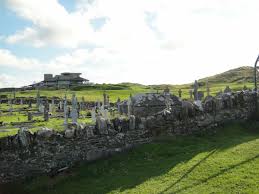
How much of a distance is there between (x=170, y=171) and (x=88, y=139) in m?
3.16

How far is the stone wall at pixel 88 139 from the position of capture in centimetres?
1125

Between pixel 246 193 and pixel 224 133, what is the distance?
6546 millimetres

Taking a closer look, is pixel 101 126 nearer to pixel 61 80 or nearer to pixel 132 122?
pixel 132 122

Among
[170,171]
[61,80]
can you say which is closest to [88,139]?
[170,171]

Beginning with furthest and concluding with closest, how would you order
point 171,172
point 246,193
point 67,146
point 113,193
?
1. point 67,146
2. point 171,172
3. point 113,193
4. point 246,193

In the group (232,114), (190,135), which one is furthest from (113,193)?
(232,114)

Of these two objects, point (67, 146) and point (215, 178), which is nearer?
point (215, 178)

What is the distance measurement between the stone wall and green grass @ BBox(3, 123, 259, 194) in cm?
40

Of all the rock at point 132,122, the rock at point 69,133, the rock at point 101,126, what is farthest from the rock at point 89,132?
the rock at point 132,122

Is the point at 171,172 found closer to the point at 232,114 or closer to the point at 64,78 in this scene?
the point at 232,114

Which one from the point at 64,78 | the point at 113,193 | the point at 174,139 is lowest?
the point at 113,193

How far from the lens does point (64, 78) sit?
5103 inches

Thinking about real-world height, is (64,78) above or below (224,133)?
above

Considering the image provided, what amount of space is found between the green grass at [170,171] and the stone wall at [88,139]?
Result: 0.40 meters
